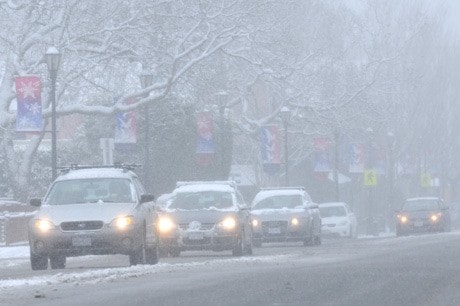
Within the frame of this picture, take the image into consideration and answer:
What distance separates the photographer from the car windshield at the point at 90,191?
27281mm

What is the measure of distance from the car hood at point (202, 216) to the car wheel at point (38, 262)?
668 cm

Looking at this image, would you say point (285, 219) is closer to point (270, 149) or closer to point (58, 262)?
point (58, 262)

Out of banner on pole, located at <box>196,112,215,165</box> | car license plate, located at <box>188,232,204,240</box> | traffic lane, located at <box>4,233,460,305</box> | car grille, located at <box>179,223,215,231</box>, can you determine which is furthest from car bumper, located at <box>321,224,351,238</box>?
traffic lane, located at <box>4,233,460,305</box>

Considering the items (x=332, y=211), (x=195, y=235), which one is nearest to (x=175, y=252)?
(x=195, y=235)

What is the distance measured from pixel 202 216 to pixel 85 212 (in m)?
7.08

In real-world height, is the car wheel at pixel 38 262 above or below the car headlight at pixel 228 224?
below

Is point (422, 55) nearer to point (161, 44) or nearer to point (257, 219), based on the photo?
point (161, 44)

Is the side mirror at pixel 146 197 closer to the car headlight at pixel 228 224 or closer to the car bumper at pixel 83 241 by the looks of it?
the car bumper at pixel 83 241

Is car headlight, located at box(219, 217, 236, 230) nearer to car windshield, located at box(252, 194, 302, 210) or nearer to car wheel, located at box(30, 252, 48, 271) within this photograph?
car wheel, located at box(30, 252, 48, 271)

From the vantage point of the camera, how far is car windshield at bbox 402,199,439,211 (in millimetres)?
58188

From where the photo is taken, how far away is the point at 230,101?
7012 cm

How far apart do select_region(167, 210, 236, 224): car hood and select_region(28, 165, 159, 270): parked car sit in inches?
193

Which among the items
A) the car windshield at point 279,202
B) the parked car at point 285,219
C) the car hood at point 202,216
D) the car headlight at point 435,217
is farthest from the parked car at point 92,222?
the car headlight at point 435,217

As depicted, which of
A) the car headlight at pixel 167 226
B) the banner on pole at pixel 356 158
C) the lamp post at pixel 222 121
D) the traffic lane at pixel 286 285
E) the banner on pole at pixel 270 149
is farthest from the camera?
the banner on pole at pixel 356 158
